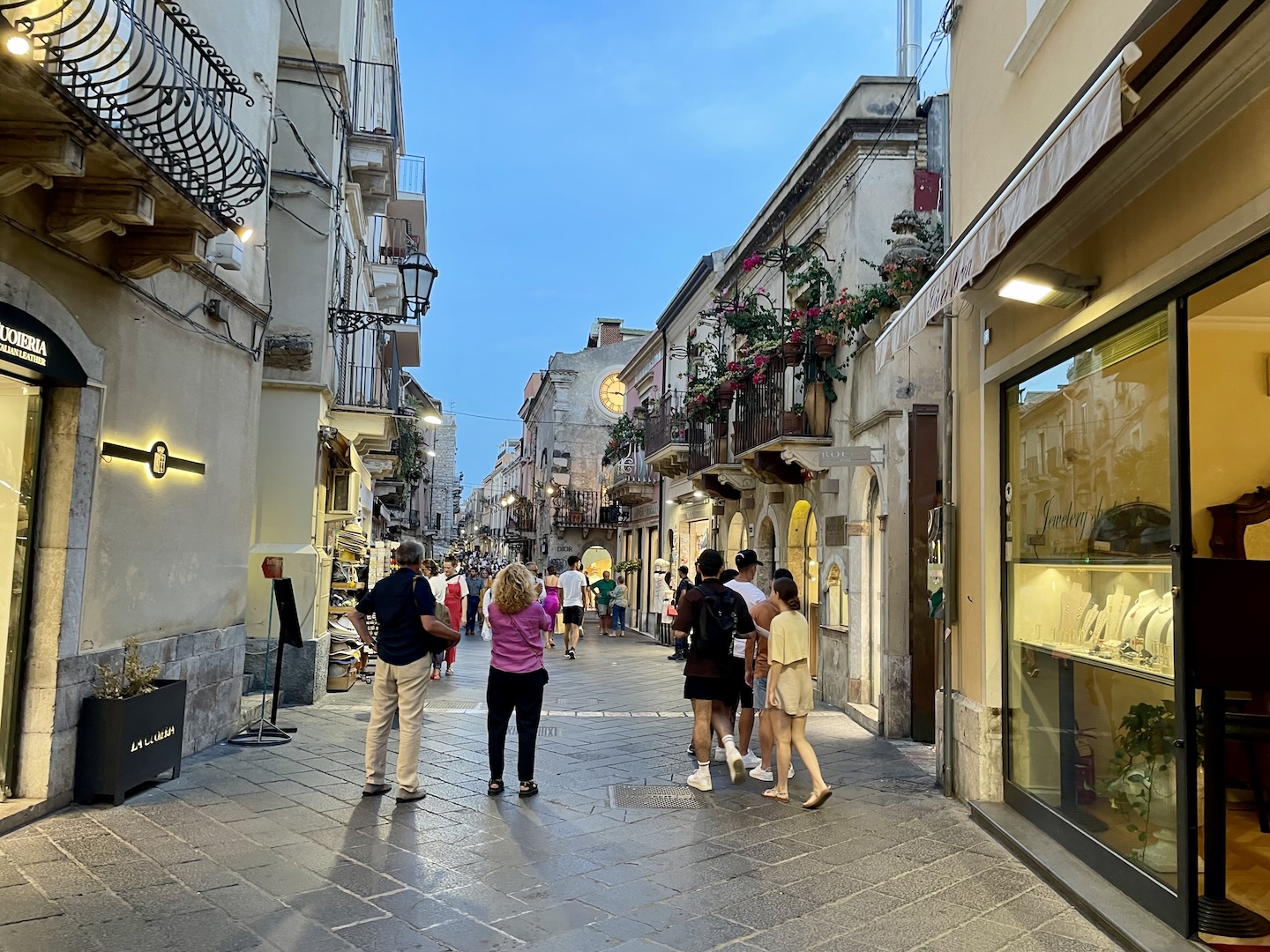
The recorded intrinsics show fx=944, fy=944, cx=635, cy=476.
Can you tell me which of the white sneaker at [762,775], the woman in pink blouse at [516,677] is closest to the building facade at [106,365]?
the woman in pink blouse at [516,677]

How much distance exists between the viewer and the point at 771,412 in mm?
13031

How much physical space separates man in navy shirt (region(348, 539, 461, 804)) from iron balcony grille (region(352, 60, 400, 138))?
8.13 m

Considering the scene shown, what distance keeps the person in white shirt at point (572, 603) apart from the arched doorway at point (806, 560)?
458 centimetres

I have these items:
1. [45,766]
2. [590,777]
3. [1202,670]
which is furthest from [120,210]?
[1202,670]

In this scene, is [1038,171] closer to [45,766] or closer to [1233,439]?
[1233,439]

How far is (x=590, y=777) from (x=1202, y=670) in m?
4.44

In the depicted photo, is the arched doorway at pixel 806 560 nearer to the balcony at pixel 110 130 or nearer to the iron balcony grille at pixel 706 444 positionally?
the iron balcony grille at pixel 706 444

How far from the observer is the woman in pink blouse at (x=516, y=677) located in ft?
21.8

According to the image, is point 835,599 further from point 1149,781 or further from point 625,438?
point 625,438

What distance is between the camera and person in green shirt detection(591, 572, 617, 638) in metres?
23.1

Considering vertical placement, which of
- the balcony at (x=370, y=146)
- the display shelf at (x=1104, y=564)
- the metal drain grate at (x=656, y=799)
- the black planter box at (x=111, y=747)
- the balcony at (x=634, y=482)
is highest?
the balcony at (x=370, y=146)

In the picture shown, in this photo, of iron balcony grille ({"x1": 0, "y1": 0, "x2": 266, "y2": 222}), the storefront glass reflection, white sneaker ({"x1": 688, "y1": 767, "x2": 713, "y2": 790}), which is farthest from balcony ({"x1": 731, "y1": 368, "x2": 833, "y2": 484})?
the storefront glass reflection

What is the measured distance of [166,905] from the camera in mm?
4277

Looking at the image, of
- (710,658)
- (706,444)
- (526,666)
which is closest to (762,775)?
(710,658)
